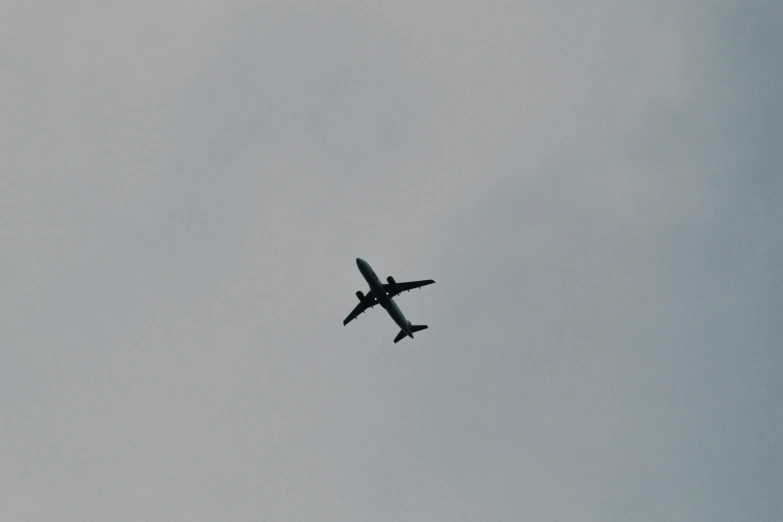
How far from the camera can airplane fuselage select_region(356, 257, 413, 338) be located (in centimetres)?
12088

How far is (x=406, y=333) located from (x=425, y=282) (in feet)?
41.1

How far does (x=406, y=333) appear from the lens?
136875 mm

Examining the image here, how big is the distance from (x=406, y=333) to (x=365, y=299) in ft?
37.7

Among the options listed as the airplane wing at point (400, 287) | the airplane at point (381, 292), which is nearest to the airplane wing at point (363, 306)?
the airplane at point (381, 292)

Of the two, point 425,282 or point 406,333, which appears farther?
point 406,333

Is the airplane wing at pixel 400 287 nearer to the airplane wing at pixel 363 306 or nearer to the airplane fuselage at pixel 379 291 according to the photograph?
the airplane fuselage at pixel 379 291

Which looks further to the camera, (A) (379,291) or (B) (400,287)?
(B) (400,287)

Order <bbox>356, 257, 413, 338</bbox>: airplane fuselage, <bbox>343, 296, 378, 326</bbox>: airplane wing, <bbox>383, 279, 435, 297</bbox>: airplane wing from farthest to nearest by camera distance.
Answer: <bbox>343, 296, 378, 326</bbox>: airplane wing
<bbox>383, 279, 435, 297</bbox>: airplane wing
<bbox>356, 257, 413, 338</bbox>: airplane fuselage

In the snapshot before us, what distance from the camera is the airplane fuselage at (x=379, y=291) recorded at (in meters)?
121

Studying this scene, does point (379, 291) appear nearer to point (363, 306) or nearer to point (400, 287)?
point (400, 287)

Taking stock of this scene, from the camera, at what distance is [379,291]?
12412 cm

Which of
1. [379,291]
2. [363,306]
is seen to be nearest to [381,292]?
[379,291]

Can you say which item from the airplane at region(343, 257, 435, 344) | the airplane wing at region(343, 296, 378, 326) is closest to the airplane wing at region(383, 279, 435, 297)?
the airplane at region(343, 257, 435, 344)

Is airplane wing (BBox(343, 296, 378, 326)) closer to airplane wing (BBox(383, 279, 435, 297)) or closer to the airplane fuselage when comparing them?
the airplane fuselage
